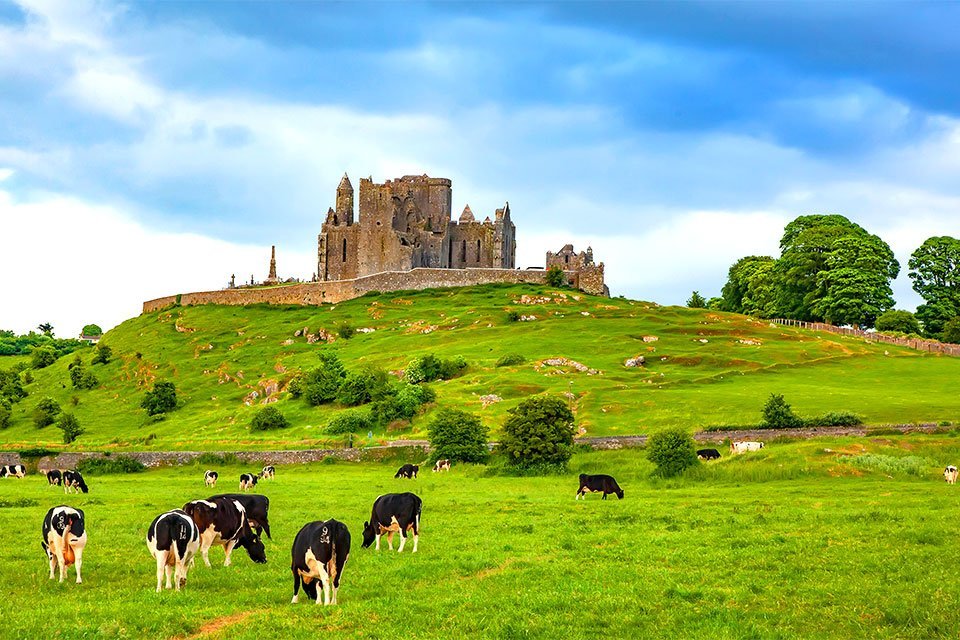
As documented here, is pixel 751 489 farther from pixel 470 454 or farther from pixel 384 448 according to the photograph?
pixel 384 448

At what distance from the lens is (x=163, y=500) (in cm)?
3950

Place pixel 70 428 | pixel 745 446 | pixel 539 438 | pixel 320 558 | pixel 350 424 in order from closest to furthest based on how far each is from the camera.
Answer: pixel 320 558 < pixel 539 438 < pixel 745 446 < pixel 350 424 < pixel 70 428

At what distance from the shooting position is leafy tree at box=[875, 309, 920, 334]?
112m

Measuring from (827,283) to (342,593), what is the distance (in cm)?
11079

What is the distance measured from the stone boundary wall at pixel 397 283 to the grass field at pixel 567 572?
352 ft

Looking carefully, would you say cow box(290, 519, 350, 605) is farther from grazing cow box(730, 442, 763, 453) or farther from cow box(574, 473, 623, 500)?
grazing cow box(730, 442, 763, 453)

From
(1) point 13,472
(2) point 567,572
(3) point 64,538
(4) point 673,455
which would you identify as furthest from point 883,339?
(3) point 64,538

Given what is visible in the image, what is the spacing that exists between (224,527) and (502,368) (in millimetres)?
67685

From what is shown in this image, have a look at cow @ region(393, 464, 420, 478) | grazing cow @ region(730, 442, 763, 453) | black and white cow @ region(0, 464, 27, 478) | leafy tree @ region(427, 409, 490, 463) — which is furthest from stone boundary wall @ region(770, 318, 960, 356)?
black and white cow @ region(0, 464, 27, 478)

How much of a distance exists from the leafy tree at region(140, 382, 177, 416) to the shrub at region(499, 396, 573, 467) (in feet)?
175

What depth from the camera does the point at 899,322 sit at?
111875 mm

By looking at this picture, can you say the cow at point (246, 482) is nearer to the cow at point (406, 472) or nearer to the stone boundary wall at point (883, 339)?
the cow at point (406, 472)

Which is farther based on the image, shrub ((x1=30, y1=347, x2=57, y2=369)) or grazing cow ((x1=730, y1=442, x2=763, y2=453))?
shrub ((x1=30, y1=347, x2=57, y2=369))

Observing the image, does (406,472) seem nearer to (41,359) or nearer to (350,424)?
(350,424)
